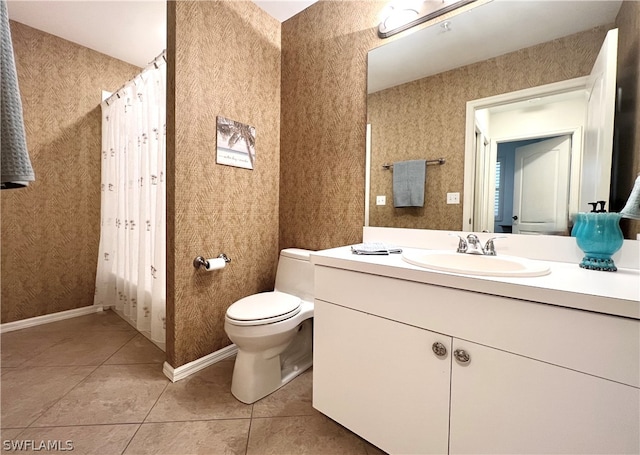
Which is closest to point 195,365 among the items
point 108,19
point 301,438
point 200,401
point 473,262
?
point 200,401

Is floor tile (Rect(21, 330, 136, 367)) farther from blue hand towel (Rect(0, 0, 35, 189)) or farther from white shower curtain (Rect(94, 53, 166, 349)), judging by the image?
blue hand towel (Rect(0, 0, 35, 189))

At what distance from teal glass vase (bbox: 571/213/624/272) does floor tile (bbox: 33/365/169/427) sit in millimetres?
1986

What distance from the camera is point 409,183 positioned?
1.51 metres

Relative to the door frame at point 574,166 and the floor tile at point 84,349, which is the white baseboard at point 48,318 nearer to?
the floor tile at point 84,349

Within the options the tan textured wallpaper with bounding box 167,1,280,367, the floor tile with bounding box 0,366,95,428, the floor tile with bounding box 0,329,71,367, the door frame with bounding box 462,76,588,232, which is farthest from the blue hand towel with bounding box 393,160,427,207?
the floor tile with bounding box 0,329,71,367

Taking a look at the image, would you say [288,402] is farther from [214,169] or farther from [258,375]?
[214,169]

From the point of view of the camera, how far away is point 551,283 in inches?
29.2

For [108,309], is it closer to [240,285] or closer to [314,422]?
[240,285]

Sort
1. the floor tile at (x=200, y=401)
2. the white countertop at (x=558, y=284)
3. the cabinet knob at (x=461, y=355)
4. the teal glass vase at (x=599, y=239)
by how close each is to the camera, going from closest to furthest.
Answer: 1. the white countertop at (x=558, y=284)
2. the cabinet knob at (x=461, y=355)
3. the teal glass vase at (x=599, y=239)
4. the floor tile at (x=200, y=401)

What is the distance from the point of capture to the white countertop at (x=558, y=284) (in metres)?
0.63

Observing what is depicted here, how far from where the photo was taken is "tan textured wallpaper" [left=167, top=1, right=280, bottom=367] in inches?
59.1

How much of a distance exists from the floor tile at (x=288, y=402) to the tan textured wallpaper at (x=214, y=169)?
21.1 inches

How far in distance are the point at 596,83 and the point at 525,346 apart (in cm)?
107

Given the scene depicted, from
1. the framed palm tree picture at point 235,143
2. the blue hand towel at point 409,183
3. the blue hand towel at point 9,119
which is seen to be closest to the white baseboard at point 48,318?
the framed palm tree picture at point 235,143
